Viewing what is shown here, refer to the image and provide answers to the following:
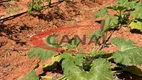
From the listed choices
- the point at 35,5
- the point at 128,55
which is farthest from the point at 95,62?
the point at 35,5

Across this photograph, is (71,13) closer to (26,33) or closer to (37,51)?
(26,33)

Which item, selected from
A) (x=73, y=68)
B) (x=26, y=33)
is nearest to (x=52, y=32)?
(x=26, y=33)

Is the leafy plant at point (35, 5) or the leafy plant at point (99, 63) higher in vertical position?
the leafy plant at point (35, 5)

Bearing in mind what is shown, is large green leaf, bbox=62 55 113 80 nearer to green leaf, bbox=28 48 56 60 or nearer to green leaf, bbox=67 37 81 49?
green leaf, bbox=28 48 56 60

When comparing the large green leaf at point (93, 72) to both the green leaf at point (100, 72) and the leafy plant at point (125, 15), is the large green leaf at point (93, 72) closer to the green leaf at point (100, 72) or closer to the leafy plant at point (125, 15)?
the green leaf at point (100, 72)

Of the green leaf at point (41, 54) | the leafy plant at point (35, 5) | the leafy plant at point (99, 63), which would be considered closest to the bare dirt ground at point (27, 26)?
the leafy plant at point (35, 5)

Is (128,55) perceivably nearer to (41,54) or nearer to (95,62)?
(95,62)
